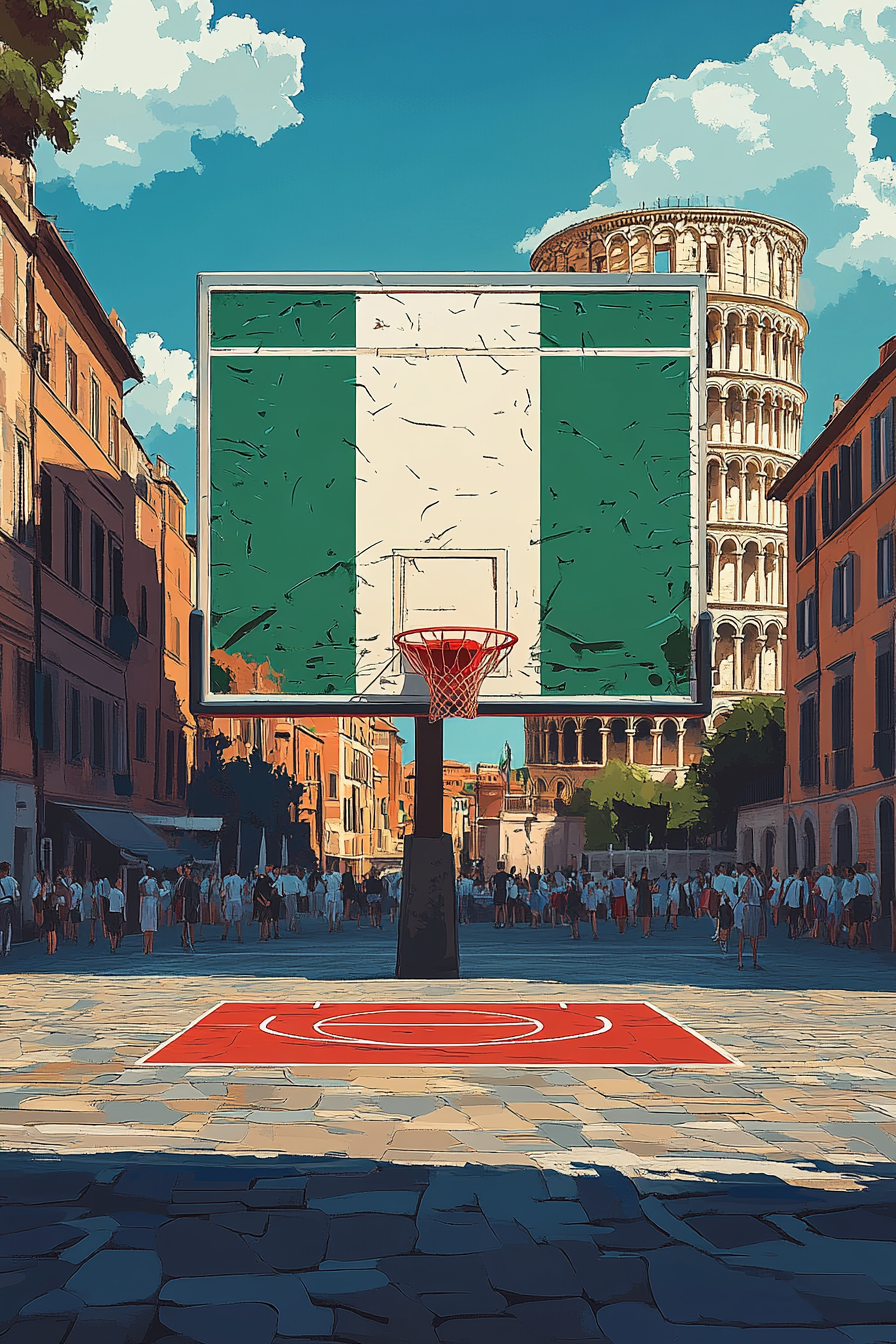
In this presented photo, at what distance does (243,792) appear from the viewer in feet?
223

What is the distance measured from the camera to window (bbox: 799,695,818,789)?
45594mm

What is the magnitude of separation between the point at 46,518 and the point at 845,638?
70.2 feet

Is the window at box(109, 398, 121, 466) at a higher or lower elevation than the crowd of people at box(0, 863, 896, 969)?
higher

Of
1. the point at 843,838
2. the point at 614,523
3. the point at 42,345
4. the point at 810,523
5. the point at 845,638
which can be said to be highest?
the point at 42,345

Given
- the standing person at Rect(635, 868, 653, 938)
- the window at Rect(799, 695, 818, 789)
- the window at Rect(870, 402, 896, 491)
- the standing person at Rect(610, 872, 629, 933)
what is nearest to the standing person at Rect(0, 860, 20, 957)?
the standing person at Rect(635, 868, 653, 938)

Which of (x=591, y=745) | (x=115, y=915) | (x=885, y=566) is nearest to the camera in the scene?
(x=115, y=915)

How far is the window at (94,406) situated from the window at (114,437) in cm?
178

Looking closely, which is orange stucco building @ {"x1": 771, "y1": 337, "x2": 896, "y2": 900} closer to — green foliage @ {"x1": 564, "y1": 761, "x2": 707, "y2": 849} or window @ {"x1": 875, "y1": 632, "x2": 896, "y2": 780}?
window @ {"x1": 875, "y1": 632, "x2": 896, "y2": 780}

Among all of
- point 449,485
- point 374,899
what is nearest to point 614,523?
point 449,485

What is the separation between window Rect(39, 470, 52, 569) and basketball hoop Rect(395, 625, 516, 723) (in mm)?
14613

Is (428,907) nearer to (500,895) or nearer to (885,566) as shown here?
(500,895)

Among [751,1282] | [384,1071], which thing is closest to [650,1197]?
[751,1282]

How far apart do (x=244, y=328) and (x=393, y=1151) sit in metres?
16.1

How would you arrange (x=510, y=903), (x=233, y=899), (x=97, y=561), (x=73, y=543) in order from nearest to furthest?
1. (x=233, y=899)
2. (x=73, y=543)
3. (x=97, y=561)
4. (x=510, y=903)
